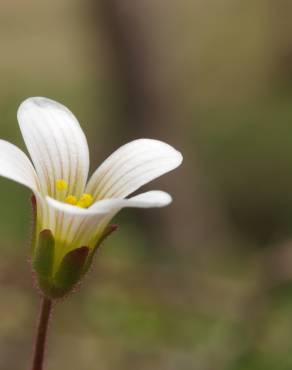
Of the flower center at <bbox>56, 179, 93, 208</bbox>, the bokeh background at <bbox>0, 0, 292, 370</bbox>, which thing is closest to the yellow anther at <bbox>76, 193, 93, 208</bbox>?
the flower center at <bbox>56, 179, 93, 208</bbox>

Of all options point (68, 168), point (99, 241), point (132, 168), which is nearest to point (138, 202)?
point (99, 241)

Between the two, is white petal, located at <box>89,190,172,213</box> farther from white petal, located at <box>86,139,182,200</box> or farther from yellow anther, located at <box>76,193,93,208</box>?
yellow anther, located at <box>76,193,93,208</box>

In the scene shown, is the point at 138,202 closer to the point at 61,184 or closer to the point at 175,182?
the point at 61,184

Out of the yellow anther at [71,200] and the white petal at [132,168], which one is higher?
the white petal at [132,168]

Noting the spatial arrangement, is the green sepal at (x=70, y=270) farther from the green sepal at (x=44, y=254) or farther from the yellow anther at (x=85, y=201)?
the yellow anther at (x=85, y=201)

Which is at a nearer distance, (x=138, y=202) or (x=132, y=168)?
(x=138, y=202)

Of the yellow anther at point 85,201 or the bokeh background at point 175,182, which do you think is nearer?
the yellow anther at point 85,201

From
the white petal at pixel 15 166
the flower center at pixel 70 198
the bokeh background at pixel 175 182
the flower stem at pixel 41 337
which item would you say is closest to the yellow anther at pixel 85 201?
the flower center at pixel 70 198

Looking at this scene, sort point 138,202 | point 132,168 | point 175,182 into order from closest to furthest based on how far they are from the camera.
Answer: point 138,202, point 132,168, point 175,182
